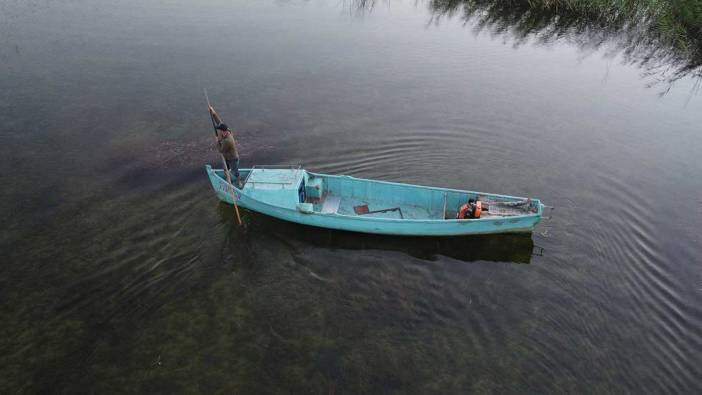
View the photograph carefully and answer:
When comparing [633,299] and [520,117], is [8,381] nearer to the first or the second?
[633,299]

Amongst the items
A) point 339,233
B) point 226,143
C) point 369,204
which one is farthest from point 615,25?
point 226,143

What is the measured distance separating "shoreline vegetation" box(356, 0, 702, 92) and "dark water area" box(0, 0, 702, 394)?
367 mm

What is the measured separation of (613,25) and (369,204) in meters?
23.1

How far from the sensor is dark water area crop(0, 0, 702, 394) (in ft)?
33.8

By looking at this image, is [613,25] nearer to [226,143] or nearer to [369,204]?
[369,204]

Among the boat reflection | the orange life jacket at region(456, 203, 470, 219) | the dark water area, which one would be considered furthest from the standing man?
the orange life jacket at region(456, 203, 470, 219)

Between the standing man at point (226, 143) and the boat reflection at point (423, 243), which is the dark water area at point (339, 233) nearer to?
the boat reflection at point (423, 243)

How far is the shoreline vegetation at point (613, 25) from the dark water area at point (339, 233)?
14.4 inches

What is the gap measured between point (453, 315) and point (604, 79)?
18.6m

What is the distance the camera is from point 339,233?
1401 centimetres

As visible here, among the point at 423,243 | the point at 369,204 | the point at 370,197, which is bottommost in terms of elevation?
the point at 423,243

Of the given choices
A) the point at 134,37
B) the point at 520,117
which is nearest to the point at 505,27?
the point at 520,117

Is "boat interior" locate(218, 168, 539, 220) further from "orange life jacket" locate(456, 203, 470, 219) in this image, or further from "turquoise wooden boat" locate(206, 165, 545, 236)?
"orange life jacket" locate(456, 203, 470, 219)

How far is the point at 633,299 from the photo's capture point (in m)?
11.9
